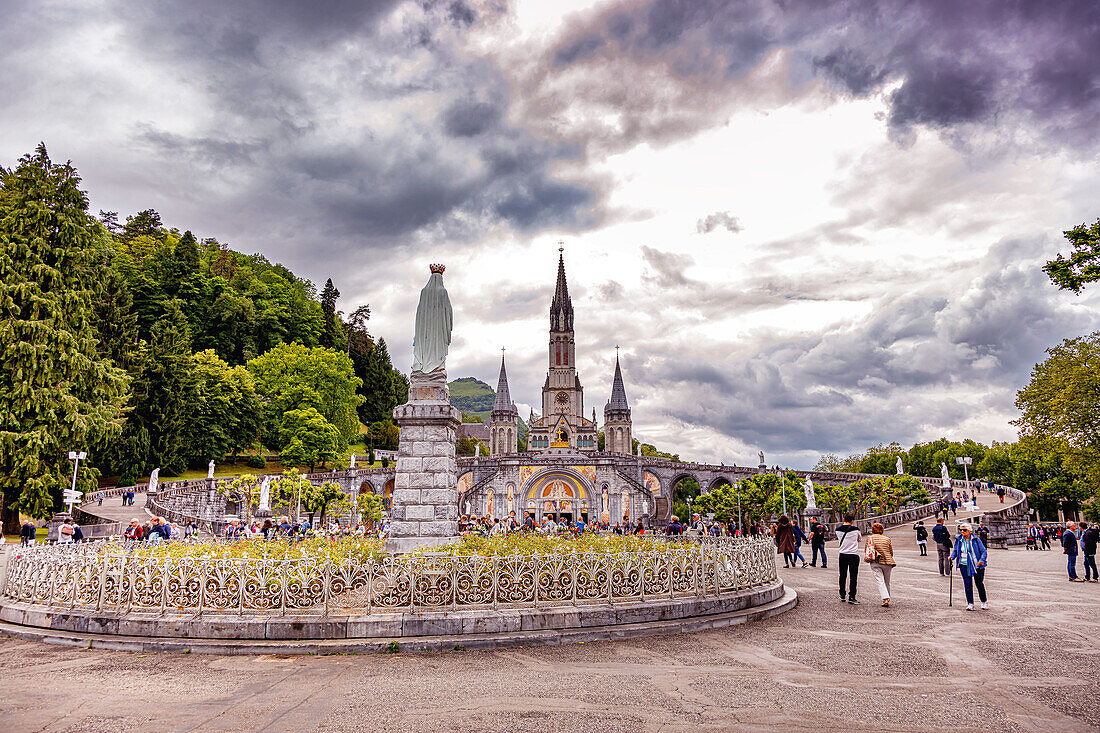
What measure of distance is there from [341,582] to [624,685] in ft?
12.9

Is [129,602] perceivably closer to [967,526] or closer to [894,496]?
[967,526]

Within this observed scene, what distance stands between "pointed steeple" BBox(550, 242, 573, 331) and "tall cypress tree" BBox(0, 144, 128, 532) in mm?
77499

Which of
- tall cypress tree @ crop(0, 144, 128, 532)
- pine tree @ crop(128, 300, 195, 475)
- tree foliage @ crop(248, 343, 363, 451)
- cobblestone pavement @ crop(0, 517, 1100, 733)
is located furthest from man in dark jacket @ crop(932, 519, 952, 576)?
tree foliage @ crop(248, 343, 363, 451)

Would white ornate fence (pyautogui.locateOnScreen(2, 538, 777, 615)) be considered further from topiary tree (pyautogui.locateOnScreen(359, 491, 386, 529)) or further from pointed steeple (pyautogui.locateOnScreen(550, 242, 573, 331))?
pointed steeple (pyautogui.locateOnScreen(550, 242, 573, 331))

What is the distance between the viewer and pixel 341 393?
5178cm

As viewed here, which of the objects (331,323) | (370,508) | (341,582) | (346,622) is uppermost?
(331,323)

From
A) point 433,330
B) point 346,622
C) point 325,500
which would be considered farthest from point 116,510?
point 346,622

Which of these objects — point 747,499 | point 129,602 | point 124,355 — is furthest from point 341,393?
point 129,602

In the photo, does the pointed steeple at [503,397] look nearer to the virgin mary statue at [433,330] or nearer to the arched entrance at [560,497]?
the arched entrance at [560,497]

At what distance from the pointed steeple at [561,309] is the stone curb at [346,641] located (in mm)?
91160

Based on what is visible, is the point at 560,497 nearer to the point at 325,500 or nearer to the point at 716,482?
the point at 716,482

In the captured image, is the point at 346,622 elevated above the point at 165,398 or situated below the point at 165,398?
below

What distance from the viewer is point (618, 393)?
9075 cm

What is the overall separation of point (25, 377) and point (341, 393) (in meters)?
31.6
